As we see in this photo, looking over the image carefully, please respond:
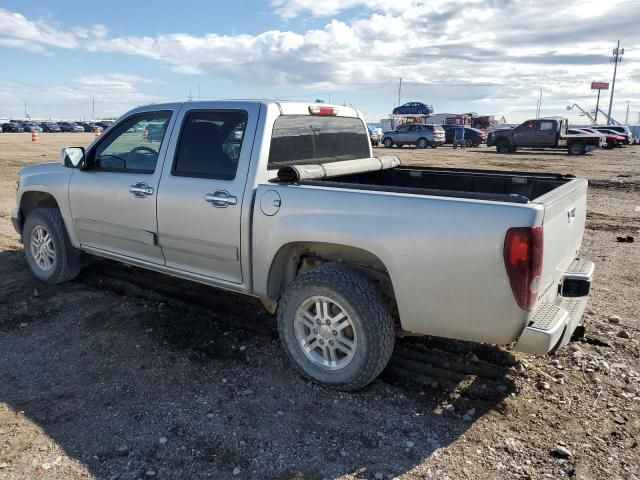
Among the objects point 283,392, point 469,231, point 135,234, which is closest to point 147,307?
point 135,234

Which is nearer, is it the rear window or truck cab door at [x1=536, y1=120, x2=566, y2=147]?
the rear window

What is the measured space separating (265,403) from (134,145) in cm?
264

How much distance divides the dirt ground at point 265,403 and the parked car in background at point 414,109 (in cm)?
5387

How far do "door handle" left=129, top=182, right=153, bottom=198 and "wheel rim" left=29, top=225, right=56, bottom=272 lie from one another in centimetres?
157

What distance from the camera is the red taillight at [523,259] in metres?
2.88

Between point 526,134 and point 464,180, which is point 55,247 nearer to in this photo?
point 464,180

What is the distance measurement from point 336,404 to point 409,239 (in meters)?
1.21

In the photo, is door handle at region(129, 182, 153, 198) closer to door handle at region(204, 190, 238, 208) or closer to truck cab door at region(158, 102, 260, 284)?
truck cab door at region(158, 102, 260, 284)

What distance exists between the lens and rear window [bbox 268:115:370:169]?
4195 millimetres

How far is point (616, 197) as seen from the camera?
13.3 meters

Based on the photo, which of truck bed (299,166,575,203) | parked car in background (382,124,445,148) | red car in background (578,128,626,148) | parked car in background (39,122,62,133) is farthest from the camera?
parked car in background (39,122,62,133)

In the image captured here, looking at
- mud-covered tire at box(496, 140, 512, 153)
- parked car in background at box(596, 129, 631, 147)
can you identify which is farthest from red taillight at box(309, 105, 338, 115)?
parked car in background at box(596, 129, 631, 147)

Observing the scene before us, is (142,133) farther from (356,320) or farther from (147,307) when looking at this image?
(356,320)

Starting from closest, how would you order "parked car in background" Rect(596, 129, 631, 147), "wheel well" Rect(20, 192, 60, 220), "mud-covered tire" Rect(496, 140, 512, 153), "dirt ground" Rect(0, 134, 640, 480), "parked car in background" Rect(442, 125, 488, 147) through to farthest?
"dirt ground" Rect(0, 134, 640, 480) → "wheel well" Rect(20, 192, 60, 220) → "mud-covered tire" Rect(496, 140, 512, 153) → "parked car in background" Rect(596, 129, 631, 147) → "parked car in background" Rect(442, 125, 488, 147)
